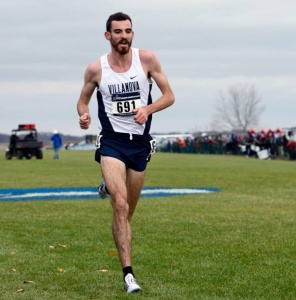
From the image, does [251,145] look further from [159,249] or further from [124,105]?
[124,105]

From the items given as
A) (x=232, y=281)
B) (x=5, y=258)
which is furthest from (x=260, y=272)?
(x=5, y=258)

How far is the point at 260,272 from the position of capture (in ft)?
32.0

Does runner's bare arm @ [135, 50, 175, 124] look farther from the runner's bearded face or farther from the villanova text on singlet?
the runner's bearded face

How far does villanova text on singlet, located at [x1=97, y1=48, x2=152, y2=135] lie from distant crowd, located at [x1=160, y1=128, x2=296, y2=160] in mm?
50893

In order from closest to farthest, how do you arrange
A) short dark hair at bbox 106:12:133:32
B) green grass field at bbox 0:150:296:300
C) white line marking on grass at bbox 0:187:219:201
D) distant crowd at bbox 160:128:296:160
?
1. green grass field at bbox 0:150:296:300
2. short dark hair at bbox 106:12:133:32
3. white line marking on grass at bbox 0:187:219:201
4. distant crowd at bbox 160:128:296:160

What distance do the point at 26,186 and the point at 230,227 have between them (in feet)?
42.9

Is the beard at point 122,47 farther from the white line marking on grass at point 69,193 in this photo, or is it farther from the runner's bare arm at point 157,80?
the white line marking on grass at point 69,193

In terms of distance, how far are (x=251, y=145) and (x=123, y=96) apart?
60.8m

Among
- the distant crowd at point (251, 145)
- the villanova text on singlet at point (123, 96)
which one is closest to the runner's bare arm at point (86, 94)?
the villanova text on singlet at point (123, 96)

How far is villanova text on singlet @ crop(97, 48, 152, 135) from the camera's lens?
30.7ft

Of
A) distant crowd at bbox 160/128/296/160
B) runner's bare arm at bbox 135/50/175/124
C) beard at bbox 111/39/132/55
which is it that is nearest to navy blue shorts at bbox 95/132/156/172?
runner's bare arm at bbox 135/50/175/124

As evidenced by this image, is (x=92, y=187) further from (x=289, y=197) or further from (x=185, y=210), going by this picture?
(x=185, y=210)

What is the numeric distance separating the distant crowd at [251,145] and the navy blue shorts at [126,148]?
50796mm

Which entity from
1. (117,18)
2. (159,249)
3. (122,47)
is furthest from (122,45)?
(159,249)
